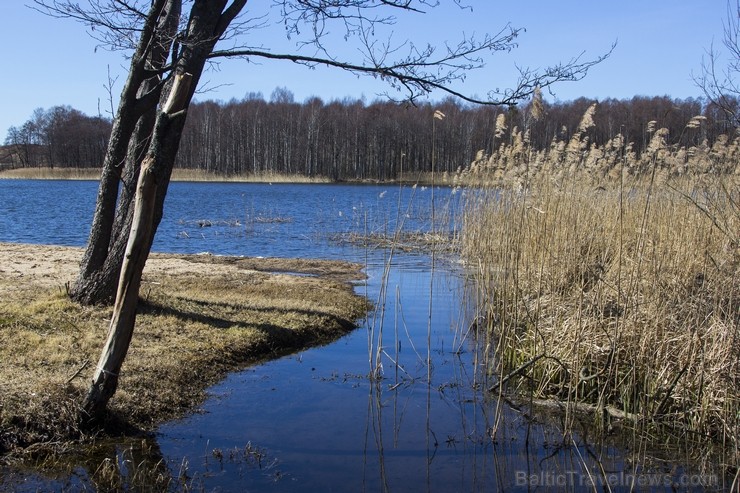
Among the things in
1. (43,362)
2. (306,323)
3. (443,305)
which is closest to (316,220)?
(443,305)

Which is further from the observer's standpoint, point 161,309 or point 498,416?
point 161,309

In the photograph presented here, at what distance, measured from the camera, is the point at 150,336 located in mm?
6898

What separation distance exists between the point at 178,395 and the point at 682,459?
392 centimetres

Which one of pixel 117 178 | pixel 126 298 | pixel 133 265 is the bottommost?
pixel 126 298

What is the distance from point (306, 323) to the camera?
8.43 m

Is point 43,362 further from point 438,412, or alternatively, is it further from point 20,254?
point 20,254

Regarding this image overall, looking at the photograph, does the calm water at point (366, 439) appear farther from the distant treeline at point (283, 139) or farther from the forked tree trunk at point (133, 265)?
the distant treeline at point (283, 139)

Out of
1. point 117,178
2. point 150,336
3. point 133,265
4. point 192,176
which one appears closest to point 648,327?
point 133,265

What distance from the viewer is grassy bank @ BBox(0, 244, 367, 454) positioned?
15.6 feet

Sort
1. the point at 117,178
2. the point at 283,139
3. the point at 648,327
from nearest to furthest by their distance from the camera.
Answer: the point at 648,327 < the point at 117,178 < the point at 283,139

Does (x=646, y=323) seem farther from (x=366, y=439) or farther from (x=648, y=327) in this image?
(x=366, y=439)

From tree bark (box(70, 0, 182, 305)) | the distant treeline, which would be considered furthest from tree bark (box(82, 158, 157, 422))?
the distant treeline

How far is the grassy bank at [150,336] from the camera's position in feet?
15.6

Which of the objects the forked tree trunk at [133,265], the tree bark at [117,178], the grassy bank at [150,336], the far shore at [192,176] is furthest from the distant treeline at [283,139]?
the forked tree trunk at [133,265]
